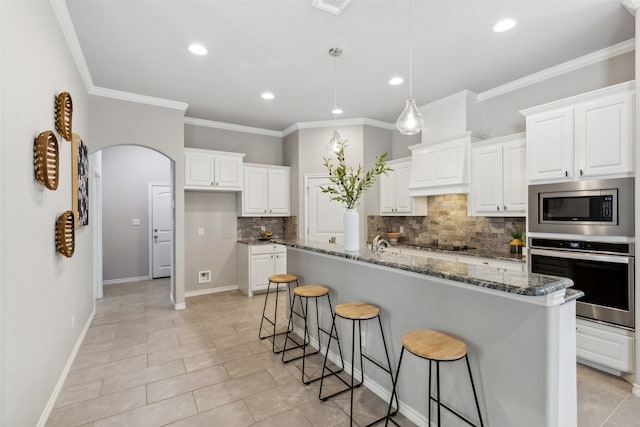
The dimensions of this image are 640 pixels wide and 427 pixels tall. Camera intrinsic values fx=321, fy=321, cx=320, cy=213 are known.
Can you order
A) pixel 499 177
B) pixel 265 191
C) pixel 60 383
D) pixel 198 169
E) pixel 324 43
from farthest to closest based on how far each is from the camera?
pixel 265 191, pixel 198 169, pixel 499 177, pixel 324 43, pixel 60 383

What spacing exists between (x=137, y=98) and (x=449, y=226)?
464 cm

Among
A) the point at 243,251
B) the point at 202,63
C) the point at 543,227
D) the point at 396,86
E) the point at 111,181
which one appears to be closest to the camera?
the point at 543,227

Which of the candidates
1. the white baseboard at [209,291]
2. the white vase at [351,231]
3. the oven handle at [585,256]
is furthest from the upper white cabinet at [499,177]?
the white baseboard at [209,291]

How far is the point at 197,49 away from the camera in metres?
3.08

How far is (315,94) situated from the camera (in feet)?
14.0

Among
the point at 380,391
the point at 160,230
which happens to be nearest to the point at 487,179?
the point at 380,391

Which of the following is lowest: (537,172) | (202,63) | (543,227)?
(543,227)

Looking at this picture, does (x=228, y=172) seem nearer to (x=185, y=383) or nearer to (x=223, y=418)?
(x=185, y=383)

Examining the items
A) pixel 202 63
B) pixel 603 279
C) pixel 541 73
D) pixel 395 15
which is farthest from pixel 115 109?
pixel 603 279

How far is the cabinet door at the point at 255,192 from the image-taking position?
5547 millimetres

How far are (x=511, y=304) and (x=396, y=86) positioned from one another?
125 inches

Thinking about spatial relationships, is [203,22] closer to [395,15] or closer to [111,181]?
[395,15]

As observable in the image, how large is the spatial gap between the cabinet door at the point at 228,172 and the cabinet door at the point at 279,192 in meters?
0.60

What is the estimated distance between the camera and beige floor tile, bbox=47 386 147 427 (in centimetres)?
218
